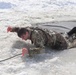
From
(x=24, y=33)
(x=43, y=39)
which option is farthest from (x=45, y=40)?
(x=24, y=33)

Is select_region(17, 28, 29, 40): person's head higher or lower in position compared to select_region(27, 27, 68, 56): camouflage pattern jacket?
higher

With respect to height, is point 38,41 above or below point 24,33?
below

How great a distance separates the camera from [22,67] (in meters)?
2.63

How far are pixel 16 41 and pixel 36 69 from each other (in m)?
1.05

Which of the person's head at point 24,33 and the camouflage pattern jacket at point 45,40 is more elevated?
the person's head at point 24,33

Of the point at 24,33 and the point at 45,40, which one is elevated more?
the point at 24,33

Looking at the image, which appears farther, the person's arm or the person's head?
the person's head

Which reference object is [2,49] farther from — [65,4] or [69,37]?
[65,4]

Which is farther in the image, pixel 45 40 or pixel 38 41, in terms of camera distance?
pixel 45 40

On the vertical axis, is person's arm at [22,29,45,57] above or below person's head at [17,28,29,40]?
below

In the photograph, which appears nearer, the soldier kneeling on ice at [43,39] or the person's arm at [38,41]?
the person's arm at [38,41]

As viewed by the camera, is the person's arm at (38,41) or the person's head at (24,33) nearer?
the person's arm at (38,41)

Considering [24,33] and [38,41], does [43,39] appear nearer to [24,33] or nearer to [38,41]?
[38,41]

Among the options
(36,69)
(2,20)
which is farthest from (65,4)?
(36,69)
